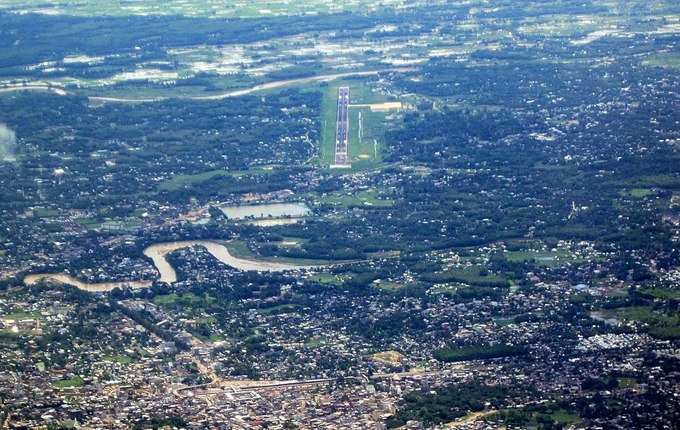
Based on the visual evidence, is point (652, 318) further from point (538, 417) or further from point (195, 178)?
point (195, 178)

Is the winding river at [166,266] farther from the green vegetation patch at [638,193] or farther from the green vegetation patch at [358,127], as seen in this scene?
the green vegetation patch at [638,193]

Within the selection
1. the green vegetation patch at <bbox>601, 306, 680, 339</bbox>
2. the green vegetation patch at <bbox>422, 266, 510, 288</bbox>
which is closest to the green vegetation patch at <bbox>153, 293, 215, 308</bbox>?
the green vegetation patch at <bbox>422, 266, 510, 288</bbox>

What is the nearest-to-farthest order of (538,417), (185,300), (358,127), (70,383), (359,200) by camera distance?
(538,417), (70,383), (185,300), (359,200), (358,127)

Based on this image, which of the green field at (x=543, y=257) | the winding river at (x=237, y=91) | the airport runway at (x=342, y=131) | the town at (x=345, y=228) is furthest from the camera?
the winding river at (x=237, y=91)

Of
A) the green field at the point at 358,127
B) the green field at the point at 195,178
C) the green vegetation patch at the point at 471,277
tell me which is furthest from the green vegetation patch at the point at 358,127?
the green vegetation patch at the point at 471,277

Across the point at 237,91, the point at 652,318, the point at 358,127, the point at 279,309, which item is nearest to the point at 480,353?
the point at 652,318

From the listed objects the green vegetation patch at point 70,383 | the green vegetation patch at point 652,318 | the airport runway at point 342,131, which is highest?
the airport runway at point 342,131
